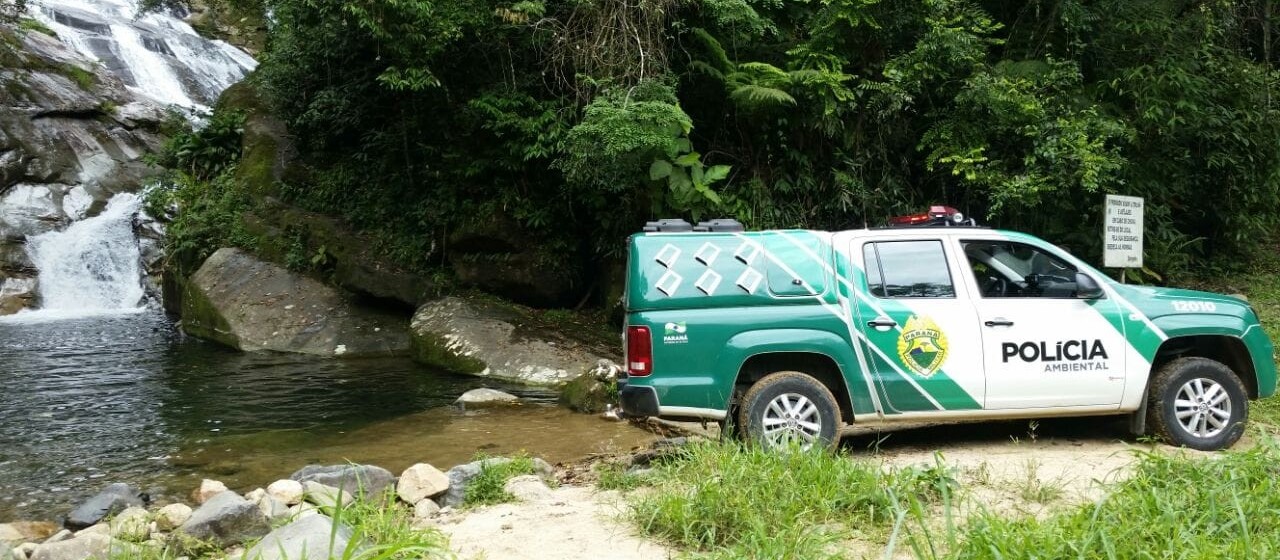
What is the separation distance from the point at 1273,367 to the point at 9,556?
8.34 metres

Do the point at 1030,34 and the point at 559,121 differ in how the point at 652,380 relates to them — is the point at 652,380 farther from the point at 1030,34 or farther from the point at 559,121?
the point at 1030,34

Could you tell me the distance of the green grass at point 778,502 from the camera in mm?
4070

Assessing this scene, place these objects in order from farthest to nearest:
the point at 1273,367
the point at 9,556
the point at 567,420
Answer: the point at 567,420 < the point at 1273,367 < the point at 9,556

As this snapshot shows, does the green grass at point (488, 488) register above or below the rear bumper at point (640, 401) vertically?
below

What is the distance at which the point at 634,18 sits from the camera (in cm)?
1152

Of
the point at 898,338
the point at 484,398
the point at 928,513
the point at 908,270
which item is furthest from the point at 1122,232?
the point at 484,398

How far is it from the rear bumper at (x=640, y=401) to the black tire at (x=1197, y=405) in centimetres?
364

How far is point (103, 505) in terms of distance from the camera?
6.02 metres

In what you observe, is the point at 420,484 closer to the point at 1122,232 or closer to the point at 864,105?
the point at 1122,232

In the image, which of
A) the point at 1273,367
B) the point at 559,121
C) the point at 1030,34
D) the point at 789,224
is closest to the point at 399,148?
the point at 559,121

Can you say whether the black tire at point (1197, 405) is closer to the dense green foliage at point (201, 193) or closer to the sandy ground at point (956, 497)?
the sandy ground at point (956, 497)

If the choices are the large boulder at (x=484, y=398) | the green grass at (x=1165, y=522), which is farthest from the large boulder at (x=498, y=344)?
the green grass at (x=1165, y=522)

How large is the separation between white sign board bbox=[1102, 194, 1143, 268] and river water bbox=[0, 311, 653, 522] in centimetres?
487

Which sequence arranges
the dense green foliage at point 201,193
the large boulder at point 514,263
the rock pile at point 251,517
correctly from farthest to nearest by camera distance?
the dense green foliage at point 201,193 < the large boulder at point 514,263 < the rock pile at point 251,517
